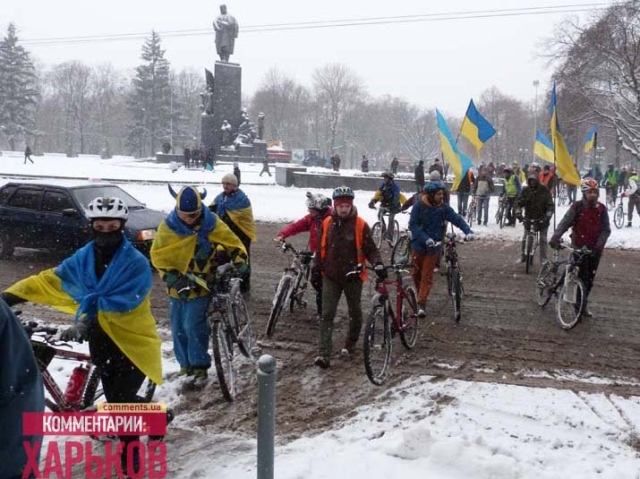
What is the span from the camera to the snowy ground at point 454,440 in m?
4.48

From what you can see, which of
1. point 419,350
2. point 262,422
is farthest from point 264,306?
point 262,422

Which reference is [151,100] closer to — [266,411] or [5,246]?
[5,246]

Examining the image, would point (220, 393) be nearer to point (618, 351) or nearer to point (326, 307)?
point (326, 307)

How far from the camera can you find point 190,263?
6137mm

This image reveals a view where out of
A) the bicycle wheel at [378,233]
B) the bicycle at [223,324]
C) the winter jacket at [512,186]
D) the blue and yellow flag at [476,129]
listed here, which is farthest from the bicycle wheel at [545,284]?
the winter jacket at [512,186]

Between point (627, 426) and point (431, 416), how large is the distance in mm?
1624

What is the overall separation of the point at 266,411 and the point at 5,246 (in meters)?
11.8

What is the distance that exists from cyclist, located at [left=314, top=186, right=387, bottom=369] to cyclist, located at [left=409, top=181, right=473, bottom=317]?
1.99 m

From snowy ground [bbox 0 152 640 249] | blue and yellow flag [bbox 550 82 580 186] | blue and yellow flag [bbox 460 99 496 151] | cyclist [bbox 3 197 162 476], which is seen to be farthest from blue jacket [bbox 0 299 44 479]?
snowy ground [bbox 0 152 640 249]

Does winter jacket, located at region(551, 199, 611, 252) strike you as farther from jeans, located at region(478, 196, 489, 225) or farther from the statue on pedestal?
the statue on pedestal

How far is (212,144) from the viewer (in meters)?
47.8

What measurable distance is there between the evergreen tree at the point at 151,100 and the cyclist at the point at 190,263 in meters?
77.5

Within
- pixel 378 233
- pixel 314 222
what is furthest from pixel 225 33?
pixel 314 222

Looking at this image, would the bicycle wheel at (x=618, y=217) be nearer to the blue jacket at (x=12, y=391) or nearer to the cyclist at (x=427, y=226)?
the cyclist at (x=427, y=226)
